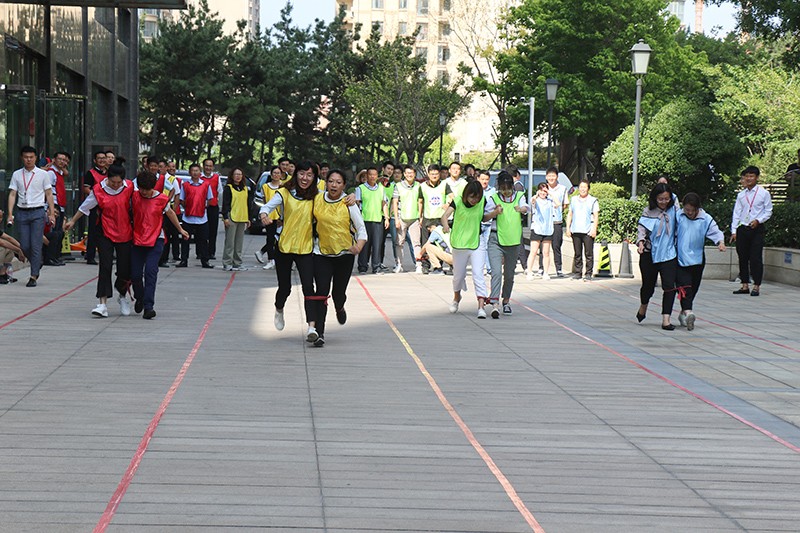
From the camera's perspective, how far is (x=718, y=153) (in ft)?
77.0

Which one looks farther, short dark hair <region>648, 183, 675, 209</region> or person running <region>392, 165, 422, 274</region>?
person running <region>392, 165, 422, 274</region>

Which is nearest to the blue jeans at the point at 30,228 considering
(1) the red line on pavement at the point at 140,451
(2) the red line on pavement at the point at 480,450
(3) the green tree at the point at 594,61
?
(1) the red line on pavement at the point at 140,451

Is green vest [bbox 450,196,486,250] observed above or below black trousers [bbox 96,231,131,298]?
above

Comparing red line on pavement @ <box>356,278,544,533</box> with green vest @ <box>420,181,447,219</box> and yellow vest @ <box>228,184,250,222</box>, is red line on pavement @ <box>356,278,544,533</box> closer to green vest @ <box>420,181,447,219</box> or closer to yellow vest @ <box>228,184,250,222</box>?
green vest @ <box>420,181,447,219</box>

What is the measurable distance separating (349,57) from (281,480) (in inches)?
2520

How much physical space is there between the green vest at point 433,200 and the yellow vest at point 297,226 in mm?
9103

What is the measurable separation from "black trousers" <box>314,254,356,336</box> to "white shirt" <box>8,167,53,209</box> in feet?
19.8

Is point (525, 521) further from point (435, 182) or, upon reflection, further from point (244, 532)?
point (435, 182)

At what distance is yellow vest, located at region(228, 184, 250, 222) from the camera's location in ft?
67.4

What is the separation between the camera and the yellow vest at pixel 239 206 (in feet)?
67.4

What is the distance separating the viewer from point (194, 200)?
66.9ft

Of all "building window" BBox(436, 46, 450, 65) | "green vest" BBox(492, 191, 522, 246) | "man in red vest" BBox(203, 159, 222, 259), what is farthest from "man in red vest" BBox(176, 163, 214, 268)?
"building window" BBox(436, 46, 450, 65)

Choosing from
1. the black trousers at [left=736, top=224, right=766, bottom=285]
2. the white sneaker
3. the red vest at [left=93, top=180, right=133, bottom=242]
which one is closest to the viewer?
the red vest at [left=93, top=180, right=133, bottom=242]

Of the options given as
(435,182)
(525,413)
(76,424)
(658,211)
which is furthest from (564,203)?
(76,424)
